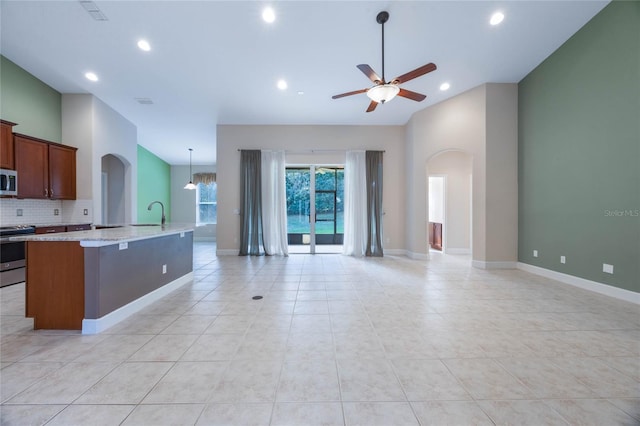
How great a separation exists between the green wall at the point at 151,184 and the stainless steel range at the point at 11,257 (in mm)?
4307

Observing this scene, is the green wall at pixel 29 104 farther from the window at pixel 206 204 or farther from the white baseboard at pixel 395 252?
the white baseboard at pixel 395 252

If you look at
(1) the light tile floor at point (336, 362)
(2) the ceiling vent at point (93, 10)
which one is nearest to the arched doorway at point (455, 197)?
(1) the light tile floor at point (336, 362)

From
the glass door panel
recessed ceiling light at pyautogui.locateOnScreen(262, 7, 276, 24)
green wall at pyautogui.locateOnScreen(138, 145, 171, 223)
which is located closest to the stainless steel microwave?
green wall at pyautogui.locateOnScreen(138, 145, 171, 223)

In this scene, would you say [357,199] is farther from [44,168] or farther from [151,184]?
[151,184]

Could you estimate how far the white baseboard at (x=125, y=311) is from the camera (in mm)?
2301

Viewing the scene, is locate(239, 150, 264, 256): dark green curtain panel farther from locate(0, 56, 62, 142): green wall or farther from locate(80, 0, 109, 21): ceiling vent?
locate(0, 56, 62, 142): green wall

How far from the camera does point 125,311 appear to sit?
2607 mm

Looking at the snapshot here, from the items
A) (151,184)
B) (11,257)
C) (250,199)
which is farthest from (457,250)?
(151,184)

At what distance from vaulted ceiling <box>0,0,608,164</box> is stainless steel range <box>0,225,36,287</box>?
2895 millimetres

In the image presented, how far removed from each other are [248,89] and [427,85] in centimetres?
349

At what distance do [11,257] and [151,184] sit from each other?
17.4 feet

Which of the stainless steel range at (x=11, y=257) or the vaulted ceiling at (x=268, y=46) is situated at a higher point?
the vaulted ceiling at (x=268, y=46)

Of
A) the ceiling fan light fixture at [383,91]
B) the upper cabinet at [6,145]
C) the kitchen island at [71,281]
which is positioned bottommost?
the kitchen island at [71,281]

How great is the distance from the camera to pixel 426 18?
3238 millimetres
